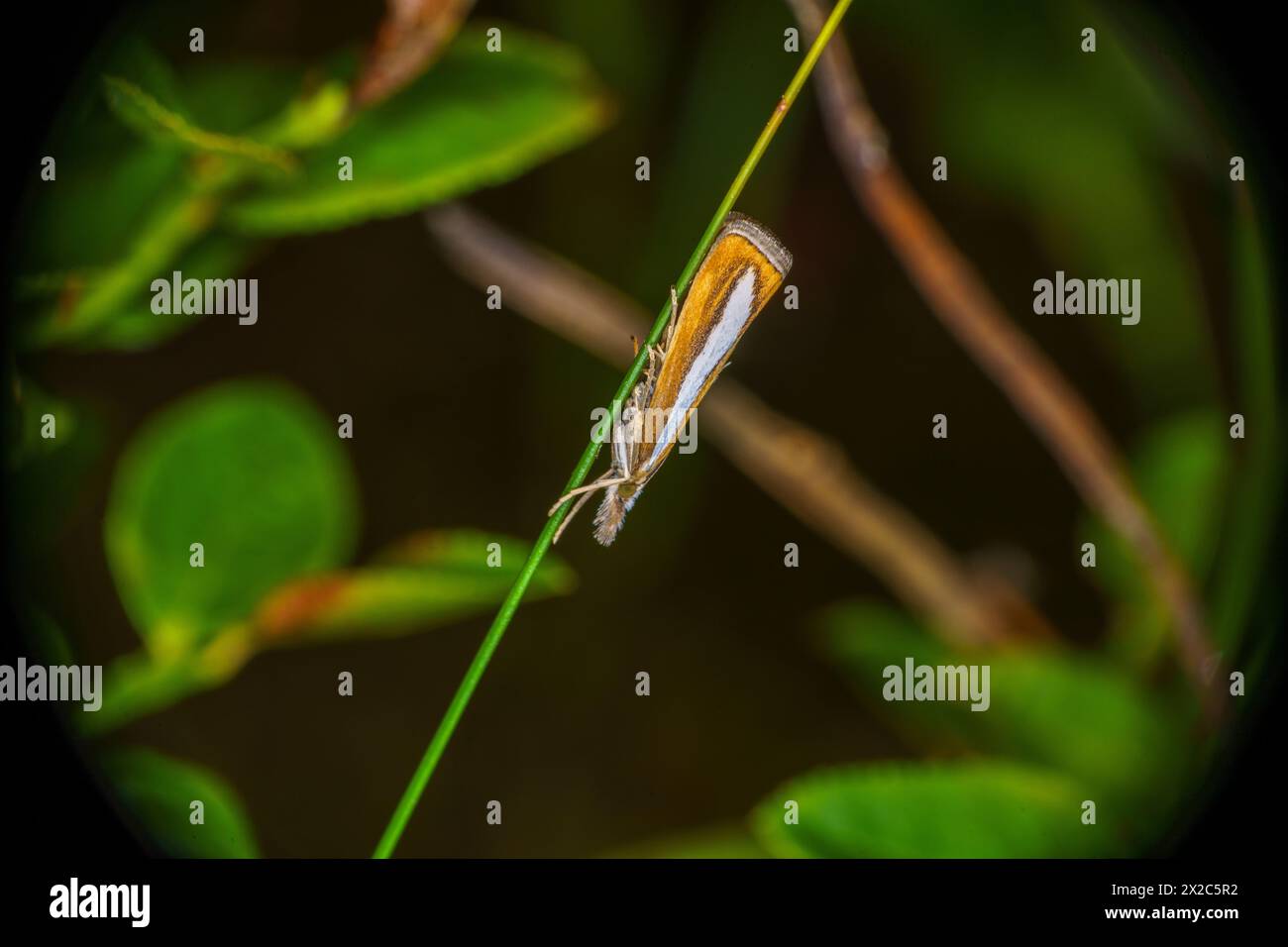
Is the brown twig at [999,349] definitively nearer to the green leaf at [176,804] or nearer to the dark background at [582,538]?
the dark background at [582,538]

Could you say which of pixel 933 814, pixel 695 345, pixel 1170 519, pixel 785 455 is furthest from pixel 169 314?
pixel 1170 519

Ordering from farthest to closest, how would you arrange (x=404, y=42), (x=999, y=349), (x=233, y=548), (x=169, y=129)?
(x=999, y=349) < (x=233, y=548) < (x=404, y=42) < (x=169, y=129)

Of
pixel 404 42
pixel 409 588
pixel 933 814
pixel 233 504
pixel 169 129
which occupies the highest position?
pixel 404 42

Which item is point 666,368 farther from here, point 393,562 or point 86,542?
point 86,542

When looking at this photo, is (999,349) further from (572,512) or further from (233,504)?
(233,504)

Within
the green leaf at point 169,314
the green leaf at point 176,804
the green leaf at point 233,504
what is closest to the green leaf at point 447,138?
the green leaf at point 169,314

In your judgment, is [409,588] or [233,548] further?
[233,548]

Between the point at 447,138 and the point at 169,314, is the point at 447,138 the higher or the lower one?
the higher one

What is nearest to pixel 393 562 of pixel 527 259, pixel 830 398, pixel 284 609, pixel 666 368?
pixel 284 609
